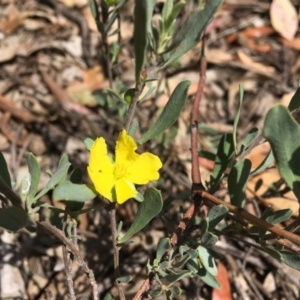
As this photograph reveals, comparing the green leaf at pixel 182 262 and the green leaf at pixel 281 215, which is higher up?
the green leaf at pixel 281 215

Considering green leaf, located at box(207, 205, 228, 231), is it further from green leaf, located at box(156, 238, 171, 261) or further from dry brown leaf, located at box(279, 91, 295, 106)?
dry brown leaf, located at box(279, 91, 295, 106)

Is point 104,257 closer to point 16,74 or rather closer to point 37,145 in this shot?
point 37,145

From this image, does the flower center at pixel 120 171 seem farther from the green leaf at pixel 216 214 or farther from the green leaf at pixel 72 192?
the green leaf at pixel 216 214

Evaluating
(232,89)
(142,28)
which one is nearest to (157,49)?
(142,28)

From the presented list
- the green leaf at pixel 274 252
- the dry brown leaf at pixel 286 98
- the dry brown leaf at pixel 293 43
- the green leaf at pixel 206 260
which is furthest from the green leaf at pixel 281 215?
the dry brown leaf at pixel 293 43

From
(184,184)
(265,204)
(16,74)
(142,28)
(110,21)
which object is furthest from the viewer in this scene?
(16,74)

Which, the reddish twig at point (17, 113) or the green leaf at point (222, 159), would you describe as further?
the reddish twig at point (17, 113)
